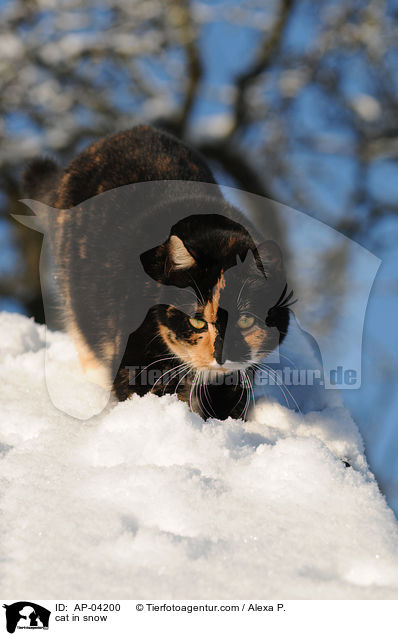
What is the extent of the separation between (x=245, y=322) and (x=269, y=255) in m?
0.27

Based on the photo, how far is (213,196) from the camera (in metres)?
2.63

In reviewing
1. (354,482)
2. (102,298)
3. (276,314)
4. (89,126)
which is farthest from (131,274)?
(89,126)

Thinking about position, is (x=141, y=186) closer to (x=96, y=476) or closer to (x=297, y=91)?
(x=96, y=476)

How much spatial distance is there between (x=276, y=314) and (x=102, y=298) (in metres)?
0.74

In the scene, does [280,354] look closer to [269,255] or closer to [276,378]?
[276,378]

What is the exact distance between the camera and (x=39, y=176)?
3412mm

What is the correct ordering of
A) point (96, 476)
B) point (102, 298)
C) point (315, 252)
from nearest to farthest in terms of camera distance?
point (96, 476)
point (102, 298)
point (315, 252)

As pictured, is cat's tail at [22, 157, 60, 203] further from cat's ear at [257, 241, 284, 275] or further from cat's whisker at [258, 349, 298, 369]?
cat's whisker at [258, 349, 298, 369]

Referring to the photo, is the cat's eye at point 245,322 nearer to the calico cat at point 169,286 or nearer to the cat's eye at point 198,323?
the calico cat at point 169,286

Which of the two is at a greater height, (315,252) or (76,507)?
(76,507)

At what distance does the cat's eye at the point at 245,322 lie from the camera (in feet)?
6.88
